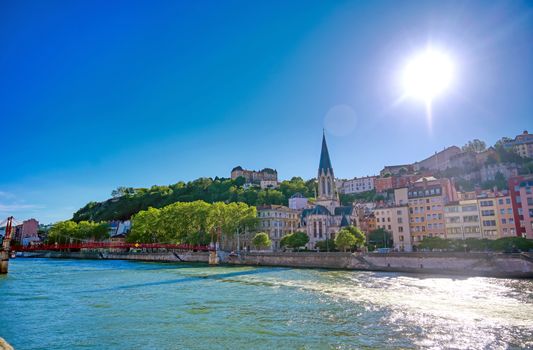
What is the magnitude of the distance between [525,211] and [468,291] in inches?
1209

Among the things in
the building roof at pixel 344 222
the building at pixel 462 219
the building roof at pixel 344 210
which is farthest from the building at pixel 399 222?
the building roof at pixel 344 210

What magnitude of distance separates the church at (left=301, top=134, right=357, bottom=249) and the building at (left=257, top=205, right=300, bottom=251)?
16.2 feet

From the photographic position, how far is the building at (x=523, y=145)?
11206 centimetres

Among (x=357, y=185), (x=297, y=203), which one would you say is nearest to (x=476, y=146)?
(x=357, y=185)

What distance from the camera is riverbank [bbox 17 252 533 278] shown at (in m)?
36.0

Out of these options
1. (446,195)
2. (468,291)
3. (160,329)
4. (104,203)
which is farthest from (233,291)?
(104,203)

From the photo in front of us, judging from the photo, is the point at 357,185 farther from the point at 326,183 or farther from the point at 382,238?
the point at 382,238

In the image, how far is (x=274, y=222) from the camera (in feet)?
271

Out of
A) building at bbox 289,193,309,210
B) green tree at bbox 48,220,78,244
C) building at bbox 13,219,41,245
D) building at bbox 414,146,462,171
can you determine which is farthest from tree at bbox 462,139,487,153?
building at bbox 13,219,41,245

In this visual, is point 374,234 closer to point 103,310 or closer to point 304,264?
point 304,264

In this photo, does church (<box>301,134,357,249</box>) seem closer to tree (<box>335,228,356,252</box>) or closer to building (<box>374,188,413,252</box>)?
building (<box>374,188,413,252</box>)

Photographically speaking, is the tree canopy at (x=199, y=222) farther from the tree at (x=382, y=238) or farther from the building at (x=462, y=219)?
the building at (x=462, y=219)

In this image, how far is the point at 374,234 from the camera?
6869 centimetres

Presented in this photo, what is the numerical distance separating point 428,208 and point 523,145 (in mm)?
72662
